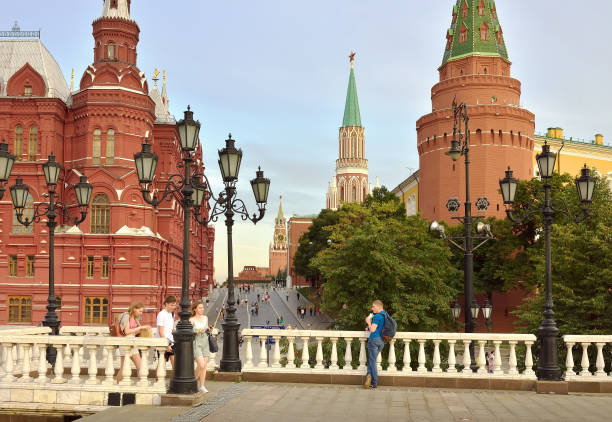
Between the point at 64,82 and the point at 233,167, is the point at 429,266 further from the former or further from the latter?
the point at 64,82

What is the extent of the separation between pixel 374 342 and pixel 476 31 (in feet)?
184

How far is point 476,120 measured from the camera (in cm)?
6072

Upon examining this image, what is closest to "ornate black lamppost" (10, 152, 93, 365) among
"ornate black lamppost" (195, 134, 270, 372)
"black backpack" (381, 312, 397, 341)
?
"ornate black lamppost" (195, 134, 270, 372)

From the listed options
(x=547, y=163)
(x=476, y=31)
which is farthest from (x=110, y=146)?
(x=547, y=163)

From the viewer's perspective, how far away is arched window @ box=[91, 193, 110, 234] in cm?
5131

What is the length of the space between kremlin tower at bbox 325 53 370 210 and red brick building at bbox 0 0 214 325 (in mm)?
104750

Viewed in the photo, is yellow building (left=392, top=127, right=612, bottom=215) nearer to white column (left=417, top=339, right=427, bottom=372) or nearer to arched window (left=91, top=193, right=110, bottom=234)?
arched window (left=91, top=193, right=110, bottom=234)

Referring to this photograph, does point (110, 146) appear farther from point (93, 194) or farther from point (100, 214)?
point (100, 214)

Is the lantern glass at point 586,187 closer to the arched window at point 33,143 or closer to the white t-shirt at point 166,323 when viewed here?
the white t-shirt at point 166,323

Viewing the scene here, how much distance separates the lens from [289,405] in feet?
40.0

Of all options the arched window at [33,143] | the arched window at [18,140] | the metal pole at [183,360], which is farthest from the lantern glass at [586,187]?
the arched window at [18,140]

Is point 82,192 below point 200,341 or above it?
above

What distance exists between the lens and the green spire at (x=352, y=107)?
154750 millimetres

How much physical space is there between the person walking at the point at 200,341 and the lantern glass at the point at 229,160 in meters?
3.87
